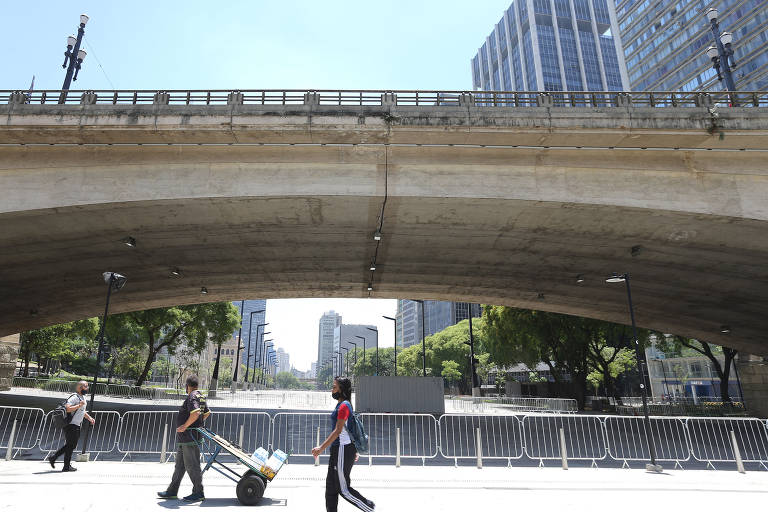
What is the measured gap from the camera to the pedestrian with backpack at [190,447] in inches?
286

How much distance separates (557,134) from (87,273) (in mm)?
21231

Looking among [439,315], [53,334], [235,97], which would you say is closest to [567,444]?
[235,97]

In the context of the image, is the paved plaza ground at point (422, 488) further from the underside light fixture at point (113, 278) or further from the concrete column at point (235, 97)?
the concrete column at point (235, 97)

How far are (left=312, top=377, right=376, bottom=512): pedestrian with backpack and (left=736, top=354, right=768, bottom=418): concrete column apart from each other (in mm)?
32902

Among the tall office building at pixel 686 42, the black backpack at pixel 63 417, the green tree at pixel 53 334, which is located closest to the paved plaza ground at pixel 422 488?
the black backpack at pixel 63 417

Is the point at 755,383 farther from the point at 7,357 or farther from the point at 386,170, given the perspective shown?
the point at 7,357

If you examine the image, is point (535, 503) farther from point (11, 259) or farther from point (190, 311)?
point (190, 311)

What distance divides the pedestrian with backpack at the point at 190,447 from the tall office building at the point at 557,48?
13895 cm

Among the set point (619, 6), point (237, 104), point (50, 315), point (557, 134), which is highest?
point (619, 6)

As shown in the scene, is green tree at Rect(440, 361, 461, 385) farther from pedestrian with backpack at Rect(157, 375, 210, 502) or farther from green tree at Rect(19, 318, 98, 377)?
pedestrian with backpack at Rect(157, 375, 210, 502)

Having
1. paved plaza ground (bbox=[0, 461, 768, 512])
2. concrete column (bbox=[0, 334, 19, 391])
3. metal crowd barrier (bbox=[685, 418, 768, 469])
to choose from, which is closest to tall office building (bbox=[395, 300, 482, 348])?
concrete column (bbox=[0, 334, 19, 391])

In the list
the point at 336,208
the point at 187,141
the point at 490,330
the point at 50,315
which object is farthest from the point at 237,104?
the point at 490,330

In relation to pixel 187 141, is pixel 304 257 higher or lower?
lower

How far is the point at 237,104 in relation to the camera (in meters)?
13.2
